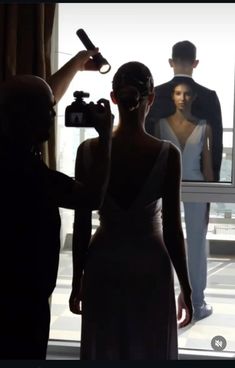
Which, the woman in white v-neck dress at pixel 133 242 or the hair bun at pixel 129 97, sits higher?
the hair bun at pixel 129 97

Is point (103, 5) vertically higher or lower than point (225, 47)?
higher

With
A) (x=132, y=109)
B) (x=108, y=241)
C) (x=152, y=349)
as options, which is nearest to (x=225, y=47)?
(x=132, y=109)

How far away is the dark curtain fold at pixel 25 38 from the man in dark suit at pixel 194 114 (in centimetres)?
50

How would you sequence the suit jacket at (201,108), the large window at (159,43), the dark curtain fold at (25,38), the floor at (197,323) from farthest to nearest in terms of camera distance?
the floor at (197,323) → the suit jacket at (201,108) → the large window at (159,43) → the dark curtain fold at (25,38)

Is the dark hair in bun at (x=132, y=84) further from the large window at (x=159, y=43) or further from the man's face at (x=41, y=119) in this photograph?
the large window at (x=159, y=43)

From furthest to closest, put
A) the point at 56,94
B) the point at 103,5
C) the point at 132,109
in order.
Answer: the point at 103,5 < the point at 56,94 < the point at 132,109

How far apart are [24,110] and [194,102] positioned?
1.18 m

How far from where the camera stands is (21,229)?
122 centimetres

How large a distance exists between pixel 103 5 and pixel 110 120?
967mm

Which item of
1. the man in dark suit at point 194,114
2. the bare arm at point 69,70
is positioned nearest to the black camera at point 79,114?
the bare arm at point 69,70

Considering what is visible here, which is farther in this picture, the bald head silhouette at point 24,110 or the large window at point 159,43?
the large window at point 159,43

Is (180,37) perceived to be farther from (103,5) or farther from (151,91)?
(151,91)

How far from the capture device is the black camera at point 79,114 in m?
1.36

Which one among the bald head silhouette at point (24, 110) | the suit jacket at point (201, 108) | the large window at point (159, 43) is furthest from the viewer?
the suit jacket at point (201, 108)
